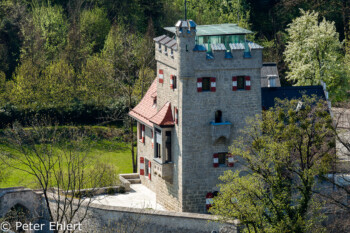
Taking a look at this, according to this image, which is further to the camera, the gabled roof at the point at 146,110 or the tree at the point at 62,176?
the gabled roof at the point at 146,110

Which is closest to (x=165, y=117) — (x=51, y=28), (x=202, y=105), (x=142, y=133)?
(x=202, y=105)

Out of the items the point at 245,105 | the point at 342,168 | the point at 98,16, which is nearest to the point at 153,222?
the point at 245,105

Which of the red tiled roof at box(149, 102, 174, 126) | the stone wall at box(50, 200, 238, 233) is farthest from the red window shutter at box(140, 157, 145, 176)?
the stone wall at box(50, 200, 238, 233)

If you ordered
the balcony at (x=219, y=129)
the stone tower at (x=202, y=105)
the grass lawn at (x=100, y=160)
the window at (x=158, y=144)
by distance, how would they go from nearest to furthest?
1. the stone tower at (x=202, y=105)
2. the balcony at (x=219, y=129)
3. the window at (x=158, y=144)
4. the grass lawn at (x=100, y=160)

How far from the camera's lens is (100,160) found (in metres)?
60.8

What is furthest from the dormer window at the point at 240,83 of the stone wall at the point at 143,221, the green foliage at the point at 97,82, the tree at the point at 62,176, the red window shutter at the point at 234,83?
the green foliage at the point at 97,82

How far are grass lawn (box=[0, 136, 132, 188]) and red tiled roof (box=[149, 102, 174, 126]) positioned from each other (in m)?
7.49

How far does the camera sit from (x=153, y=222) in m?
47.0

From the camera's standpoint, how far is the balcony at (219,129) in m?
47.8

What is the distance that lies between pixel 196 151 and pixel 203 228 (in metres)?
4.48

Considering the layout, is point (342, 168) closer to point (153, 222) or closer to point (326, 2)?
point (153, 222)

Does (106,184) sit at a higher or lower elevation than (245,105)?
lower

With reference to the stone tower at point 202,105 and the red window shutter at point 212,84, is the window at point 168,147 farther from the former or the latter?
the red window shutter at point 212,84

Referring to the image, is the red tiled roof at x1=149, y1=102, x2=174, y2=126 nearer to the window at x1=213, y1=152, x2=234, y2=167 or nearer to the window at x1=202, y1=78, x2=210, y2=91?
the window at x1=202, y1=78, x2=210, y2=91
